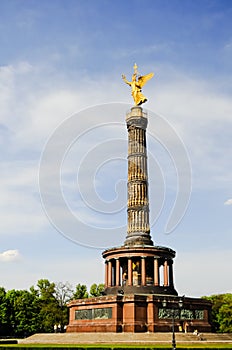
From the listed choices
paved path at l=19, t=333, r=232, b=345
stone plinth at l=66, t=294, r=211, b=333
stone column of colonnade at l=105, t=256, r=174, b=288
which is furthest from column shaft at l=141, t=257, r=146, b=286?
paved path at l=19, t=333, r=232, b=345

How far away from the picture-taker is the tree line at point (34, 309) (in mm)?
68500

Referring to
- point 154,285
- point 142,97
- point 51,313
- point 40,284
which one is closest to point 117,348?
point 154,285

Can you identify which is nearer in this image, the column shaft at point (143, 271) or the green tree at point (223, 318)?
the column shaft at point (143, 271)

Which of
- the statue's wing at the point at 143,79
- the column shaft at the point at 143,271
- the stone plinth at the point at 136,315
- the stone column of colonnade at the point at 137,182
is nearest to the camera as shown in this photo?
the stone plinth at the point at 136,315

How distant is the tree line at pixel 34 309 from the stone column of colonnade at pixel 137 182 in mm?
24441

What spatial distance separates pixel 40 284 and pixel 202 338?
42.9m

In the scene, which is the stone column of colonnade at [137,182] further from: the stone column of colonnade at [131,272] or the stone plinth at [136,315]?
the stone plinth at [136,315]

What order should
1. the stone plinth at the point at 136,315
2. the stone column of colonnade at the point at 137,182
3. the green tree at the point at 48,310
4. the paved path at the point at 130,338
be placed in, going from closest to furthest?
the paved path at the point at 130,338
the stone plinth at the point at 136,315
the stone column of colonnade at the point at 137,182
the green tree at the point at 48,310

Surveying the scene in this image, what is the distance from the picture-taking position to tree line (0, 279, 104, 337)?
6850 centimetres

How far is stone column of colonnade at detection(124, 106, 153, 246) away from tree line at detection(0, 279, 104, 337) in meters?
24.4

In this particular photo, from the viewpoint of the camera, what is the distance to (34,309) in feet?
234

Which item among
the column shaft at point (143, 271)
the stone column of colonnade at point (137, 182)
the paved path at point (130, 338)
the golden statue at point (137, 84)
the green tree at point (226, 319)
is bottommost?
the paved path at point (130, 338)

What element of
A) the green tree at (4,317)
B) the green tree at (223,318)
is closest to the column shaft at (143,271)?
the green tree at (223,318)

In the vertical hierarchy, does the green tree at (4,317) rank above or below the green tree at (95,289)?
below
